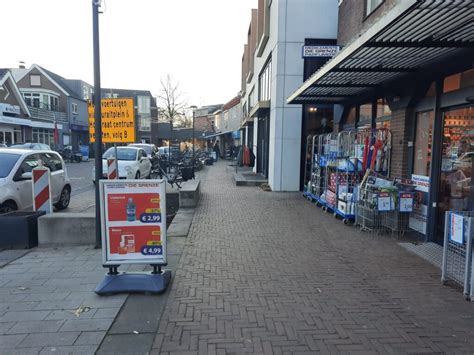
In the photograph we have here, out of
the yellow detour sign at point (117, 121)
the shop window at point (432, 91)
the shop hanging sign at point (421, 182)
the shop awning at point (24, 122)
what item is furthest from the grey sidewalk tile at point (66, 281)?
the shop awning at point (24, 122)

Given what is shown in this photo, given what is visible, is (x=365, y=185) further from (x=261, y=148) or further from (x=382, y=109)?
(x=261, y=148)

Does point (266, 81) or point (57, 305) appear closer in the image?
point (57, 305)

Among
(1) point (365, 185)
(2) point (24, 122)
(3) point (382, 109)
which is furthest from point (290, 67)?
(2) point (24, 122)

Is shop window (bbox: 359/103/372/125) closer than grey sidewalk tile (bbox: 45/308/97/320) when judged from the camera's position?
No

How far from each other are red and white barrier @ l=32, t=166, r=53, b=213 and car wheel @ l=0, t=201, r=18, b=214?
0.79 metres

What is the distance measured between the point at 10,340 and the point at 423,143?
713cm

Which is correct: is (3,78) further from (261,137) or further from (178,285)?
(178,285)

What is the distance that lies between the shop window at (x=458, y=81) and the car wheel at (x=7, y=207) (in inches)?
333

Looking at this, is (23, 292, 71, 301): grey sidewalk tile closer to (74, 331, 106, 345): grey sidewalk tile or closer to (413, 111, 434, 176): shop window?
(74, 331, 106, 345): grey sidewalk tile

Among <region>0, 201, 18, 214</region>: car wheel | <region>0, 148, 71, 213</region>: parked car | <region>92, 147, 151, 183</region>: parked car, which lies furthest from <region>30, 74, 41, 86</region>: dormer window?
<region>0, 201, 18, 214</region>: car wheel

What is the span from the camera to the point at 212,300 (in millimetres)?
4203

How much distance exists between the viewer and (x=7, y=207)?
24.5 ft

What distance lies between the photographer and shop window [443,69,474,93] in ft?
19.3

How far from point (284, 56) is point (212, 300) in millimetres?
10521
